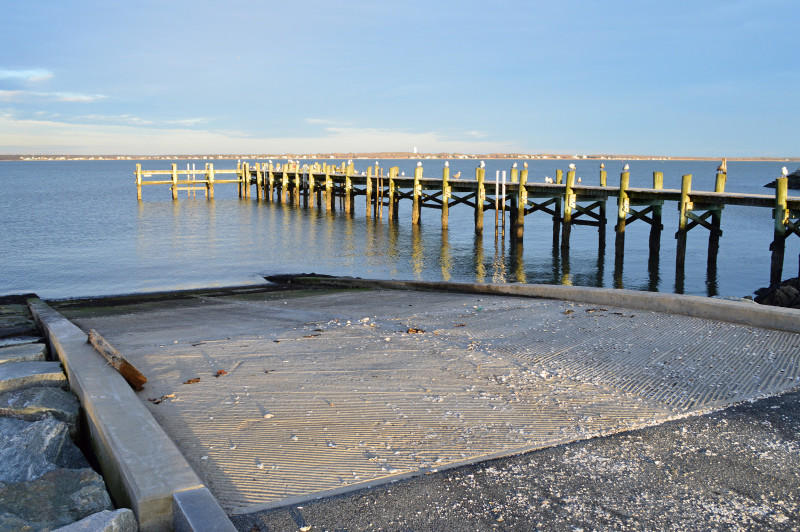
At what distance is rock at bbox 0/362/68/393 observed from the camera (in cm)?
559

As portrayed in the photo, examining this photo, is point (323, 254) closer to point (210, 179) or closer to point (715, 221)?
point (715, 221)

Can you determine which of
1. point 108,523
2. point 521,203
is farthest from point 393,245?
point 108,523

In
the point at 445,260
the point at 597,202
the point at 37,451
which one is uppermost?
the point at 597,202

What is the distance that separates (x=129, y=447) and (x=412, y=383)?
2.51 meters

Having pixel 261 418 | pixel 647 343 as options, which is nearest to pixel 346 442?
pixel 261 418

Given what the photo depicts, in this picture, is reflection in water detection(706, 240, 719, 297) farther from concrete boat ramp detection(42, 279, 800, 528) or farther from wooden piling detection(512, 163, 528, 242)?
concrete boat ramp detection(42, 279, 800, 528)

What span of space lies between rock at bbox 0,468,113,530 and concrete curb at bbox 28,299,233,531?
13cm

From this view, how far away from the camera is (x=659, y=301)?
868 centimetres

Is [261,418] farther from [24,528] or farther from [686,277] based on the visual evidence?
[686,277]

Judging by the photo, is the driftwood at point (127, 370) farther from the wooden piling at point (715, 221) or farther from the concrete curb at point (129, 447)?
the wooden piling at point (715, 221)

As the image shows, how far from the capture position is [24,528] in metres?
3.46

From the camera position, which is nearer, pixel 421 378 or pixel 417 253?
pixel 421 378

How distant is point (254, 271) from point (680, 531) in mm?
18950

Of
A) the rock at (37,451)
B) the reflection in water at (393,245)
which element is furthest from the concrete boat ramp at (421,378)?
the reflection in water at (393,245)
